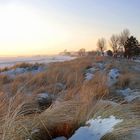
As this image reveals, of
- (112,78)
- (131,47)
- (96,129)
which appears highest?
(96,129)

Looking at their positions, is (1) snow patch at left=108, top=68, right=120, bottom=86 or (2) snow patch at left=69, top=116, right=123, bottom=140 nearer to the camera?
(2) snow patch at left=69, top=116, right=123, bottom=140

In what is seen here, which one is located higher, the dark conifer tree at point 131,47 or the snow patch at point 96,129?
the snow patch at point 96,129

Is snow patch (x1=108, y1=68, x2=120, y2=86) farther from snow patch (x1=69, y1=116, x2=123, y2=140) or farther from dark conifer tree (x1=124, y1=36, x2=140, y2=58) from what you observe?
dark conifer tree (x1=124, y1=36, x2=140, y2=58)

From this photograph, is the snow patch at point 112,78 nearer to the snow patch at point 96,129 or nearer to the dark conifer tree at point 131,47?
the snow patch at point 96,129

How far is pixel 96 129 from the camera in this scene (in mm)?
3047

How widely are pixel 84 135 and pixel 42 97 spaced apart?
3.27 metres

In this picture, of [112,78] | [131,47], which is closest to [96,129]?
[112,78]

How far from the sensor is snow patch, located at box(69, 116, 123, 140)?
2956 mm

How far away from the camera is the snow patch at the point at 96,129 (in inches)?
116

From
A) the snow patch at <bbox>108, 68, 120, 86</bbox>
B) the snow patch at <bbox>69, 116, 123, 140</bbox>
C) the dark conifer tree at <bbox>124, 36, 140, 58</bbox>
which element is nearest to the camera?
the snow patch at <bbox>69, 116, 123, 140</bbox>

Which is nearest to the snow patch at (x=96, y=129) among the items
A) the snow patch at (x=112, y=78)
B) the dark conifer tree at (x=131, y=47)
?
the snow patch at (x=112, y=78)

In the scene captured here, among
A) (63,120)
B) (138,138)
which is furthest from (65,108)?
(138,138)

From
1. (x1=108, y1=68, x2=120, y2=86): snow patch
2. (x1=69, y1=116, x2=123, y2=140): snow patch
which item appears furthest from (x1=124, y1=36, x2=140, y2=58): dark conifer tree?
(x1=69, y1=116, x2=123, y2=140): snow patch

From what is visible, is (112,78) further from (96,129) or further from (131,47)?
(131,47)
